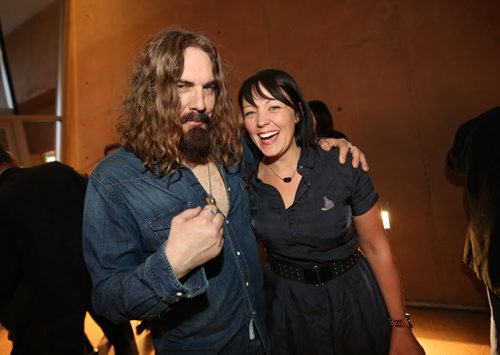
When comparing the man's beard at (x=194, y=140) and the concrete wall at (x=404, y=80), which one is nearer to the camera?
the man's beard at (x=194, y=140)

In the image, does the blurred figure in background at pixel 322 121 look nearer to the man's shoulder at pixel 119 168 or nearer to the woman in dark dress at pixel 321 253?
the woman in dark dress at pixel 321 253

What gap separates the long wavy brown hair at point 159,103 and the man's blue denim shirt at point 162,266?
2.8 inches

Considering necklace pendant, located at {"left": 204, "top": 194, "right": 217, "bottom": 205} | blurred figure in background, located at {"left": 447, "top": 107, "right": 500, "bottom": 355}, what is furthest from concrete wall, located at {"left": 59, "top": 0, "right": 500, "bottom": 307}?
necklace pendant, located at {"left": 204, "top": 194, "right": 217, "bottom": 205}

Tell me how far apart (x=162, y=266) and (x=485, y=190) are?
1.93m

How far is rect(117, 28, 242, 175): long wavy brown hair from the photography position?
141 cm

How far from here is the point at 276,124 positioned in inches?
62.8

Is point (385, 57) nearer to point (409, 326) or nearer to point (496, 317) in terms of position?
point (496, 317)

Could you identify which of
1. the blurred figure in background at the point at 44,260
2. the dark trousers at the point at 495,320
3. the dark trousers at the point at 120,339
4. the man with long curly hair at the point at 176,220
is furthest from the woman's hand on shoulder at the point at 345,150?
the dark trousers at the point at 120,339

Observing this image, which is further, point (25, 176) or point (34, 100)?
point (34, 100)

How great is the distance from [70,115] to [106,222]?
5833mm

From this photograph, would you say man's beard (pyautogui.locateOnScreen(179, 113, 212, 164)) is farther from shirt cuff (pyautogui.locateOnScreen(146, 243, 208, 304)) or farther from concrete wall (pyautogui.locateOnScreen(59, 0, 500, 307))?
concrete wall (pyautogui.locateOnScreen(59, 0, 500, 307))

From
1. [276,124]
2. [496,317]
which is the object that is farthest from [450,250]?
[276,124]

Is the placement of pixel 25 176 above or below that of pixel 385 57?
below

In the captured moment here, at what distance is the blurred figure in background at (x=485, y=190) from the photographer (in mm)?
1842
